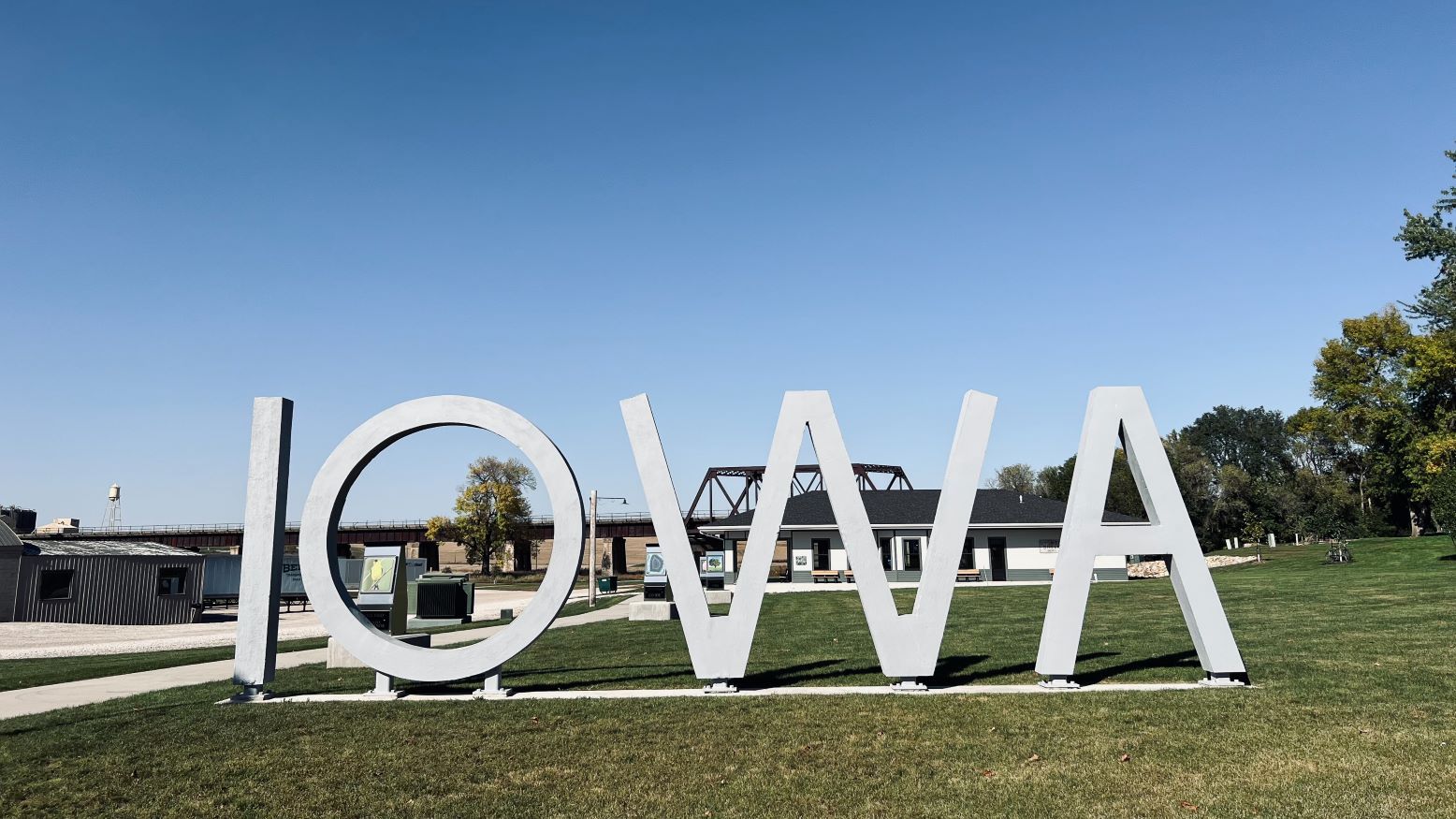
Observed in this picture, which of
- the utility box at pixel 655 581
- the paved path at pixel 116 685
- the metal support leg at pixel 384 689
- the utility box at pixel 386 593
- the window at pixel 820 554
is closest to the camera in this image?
the metal support leg at pixel 384 689

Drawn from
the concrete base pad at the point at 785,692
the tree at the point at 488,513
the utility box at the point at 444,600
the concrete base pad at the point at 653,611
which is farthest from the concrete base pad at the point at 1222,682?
the tree at the point at 488,513

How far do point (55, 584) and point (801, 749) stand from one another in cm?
3611

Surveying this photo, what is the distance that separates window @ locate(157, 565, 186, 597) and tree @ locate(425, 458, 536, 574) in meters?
39.6

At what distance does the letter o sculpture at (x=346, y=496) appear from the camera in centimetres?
1052

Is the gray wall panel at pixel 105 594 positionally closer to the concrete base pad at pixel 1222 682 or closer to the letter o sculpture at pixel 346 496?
the letter o sculpture at pixel 346 496

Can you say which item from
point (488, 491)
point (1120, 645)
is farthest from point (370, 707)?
point (488, 491)

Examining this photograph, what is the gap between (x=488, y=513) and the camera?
74.8 meters

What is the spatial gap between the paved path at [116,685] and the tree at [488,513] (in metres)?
56.0

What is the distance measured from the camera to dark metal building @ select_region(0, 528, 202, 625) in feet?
106

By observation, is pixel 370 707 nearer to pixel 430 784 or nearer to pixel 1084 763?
pixel 430 784

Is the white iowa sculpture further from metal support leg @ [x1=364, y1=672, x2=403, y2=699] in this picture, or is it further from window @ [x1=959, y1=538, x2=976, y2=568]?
window @ [x1=959, y1=538, x2=976, y2=568]

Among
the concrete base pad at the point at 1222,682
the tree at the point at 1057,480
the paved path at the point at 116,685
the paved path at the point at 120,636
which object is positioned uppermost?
the tree at the point at 1057,480

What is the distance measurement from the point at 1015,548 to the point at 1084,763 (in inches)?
1574

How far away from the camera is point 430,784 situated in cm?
688
